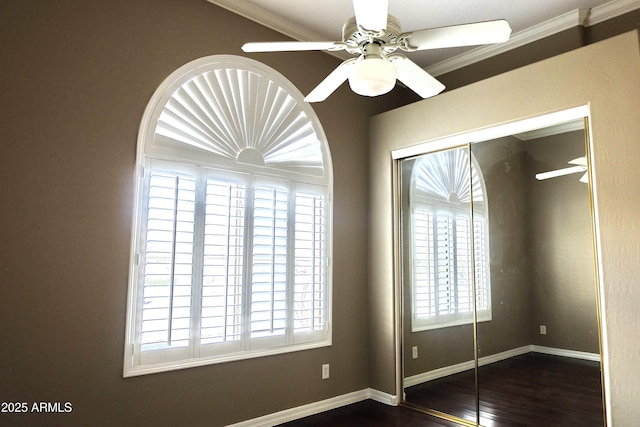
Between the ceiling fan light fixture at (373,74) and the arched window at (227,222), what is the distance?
4.66 ft

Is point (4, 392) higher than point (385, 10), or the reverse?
point (385, 10)

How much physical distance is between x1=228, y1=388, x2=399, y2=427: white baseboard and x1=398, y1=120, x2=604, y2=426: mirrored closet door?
229 millimetres

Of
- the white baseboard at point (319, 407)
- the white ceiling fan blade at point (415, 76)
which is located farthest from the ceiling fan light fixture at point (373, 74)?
the white baseboard at point (319, 407)

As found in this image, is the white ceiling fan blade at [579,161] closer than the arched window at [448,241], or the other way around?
the white ceiling fan blade at [579,161]

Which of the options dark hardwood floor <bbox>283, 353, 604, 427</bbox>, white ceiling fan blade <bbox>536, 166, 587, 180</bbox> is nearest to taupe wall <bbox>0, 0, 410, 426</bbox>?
dark hardwood floor <bbox>283, 353, 604, 427</bbox>

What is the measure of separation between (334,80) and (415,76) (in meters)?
0.41

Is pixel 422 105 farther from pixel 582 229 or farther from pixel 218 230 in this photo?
pixel 218 230

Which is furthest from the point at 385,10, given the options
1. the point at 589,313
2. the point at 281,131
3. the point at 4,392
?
the point at 4,392

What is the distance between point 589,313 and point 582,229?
0.53 meters

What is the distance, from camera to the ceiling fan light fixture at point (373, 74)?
Answer: 174 cm

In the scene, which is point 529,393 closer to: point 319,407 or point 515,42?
point 319,407

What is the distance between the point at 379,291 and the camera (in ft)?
12.2

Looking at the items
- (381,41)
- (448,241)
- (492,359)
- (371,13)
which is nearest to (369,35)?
(381,41)

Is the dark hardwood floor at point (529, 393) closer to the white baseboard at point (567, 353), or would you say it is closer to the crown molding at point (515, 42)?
the white baseboard at point (567, 353)
